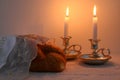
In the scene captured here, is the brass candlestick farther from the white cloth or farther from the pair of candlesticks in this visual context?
the white cloth

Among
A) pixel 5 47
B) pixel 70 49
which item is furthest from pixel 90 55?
pixel 5 47

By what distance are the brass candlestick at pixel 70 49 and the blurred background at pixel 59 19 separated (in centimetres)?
3

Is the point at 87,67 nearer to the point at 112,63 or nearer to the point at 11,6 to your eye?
the point at 112,63

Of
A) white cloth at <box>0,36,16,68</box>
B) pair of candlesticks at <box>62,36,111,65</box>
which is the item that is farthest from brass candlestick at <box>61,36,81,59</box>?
white cloth at <box>0,36,16,68</box>

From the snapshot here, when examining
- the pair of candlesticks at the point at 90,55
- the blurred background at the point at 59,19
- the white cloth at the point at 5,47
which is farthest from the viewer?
the blurred background at the point at 59,19

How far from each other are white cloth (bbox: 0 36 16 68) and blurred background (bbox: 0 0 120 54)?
0.92ft

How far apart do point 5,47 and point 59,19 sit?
34 cm

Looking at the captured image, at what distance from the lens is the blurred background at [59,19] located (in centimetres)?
87

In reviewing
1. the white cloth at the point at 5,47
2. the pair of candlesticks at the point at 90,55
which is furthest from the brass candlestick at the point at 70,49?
the white cloth at the point at 5,47

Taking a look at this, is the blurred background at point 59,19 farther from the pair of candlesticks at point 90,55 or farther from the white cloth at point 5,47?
the white cloth at point 5,47

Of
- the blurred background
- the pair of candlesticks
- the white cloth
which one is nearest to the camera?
the white cloth

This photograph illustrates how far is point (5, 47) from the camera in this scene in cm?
60

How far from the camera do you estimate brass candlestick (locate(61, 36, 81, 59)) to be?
789 millimetres

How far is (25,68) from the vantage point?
58 cm
